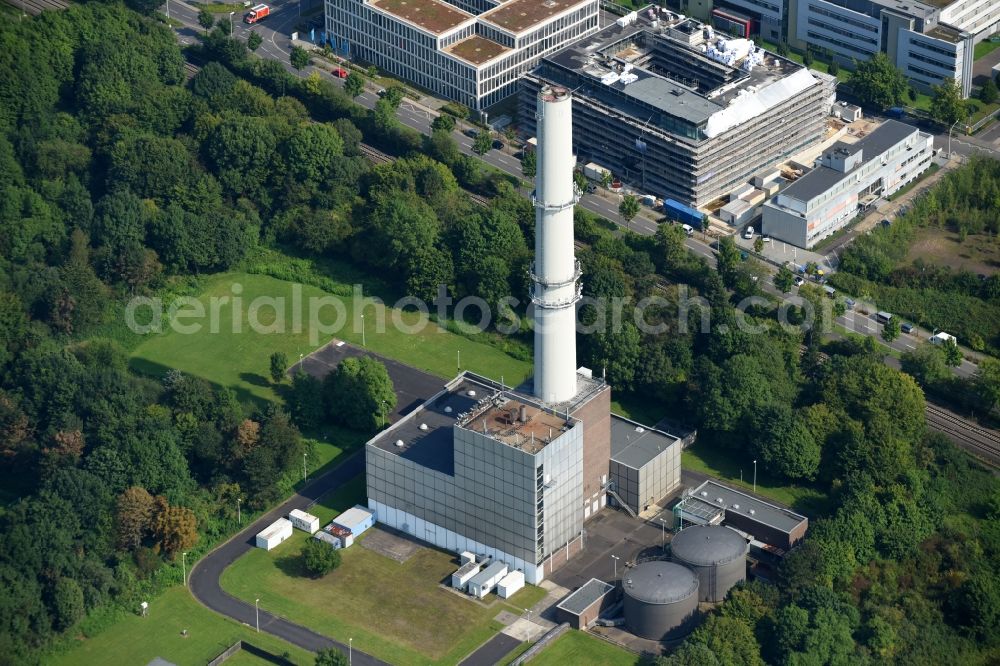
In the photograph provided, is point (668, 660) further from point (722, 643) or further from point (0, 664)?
point (0, 664)

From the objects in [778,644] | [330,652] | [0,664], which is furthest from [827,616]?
[0,664]

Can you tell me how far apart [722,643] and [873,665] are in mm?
15614

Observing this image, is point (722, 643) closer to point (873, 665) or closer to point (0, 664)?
point (873, 665)

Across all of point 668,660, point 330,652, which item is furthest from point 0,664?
point 668,660

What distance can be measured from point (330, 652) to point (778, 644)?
45698 mm

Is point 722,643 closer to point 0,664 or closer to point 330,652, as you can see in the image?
point 330,652

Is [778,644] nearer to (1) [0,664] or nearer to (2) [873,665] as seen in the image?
(2) [873,665]

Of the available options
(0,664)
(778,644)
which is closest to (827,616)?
(778,644)

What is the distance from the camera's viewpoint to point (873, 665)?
7820 inches

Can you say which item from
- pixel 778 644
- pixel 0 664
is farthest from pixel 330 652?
pixel 778 644

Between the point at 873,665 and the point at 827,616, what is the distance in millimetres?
6702

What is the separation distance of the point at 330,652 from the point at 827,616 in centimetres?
5101

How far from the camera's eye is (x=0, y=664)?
19800 centimetres

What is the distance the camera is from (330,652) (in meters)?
198
